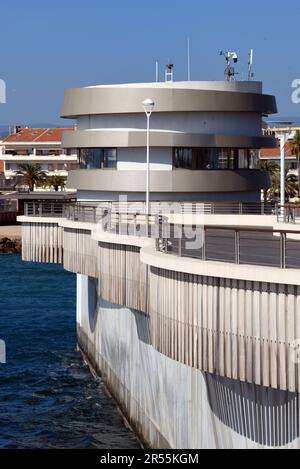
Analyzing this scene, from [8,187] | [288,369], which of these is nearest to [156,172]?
[288,369]

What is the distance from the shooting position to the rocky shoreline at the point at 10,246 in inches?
3517

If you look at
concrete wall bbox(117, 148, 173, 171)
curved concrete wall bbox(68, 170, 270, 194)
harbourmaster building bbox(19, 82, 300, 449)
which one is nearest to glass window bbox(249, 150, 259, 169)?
harbourmaster building bbox(19, 82, 300, 449)

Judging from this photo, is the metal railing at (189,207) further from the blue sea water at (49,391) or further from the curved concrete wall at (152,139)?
the blue sea water at (49,391)

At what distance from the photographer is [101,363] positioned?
108 feet

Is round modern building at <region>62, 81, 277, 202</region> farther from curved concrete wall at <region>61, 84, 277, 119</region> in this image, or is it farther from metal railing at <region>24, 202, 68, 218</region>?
metal railing at <region>24, 202, 68, 218</region>

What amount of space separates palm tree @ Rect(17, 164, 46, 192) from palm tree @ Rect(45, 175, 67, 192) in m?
0.87

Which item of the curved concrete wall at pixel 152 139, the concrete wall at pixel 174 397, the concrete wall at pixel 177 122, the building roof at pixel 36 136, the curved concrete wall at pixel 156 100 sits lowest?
the concrete wall at pixel 174 397

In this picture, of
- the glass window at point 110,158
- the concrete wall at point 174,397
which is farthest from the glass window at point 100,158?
the concrete wall at point 174,397

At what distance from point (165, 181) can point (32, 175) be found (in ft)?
325

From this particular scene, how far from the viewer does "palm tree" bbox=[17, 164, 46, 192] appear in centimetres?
13388

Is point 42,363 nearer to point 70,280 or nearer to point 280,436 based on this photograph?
point 280,436

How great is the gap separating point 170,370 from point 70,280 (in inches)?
1690

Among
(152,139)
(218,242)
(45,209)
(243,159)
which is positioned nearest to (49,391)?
(45,209)

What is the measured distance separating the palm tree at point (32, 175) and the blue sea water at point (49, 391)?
8165 centimetres
